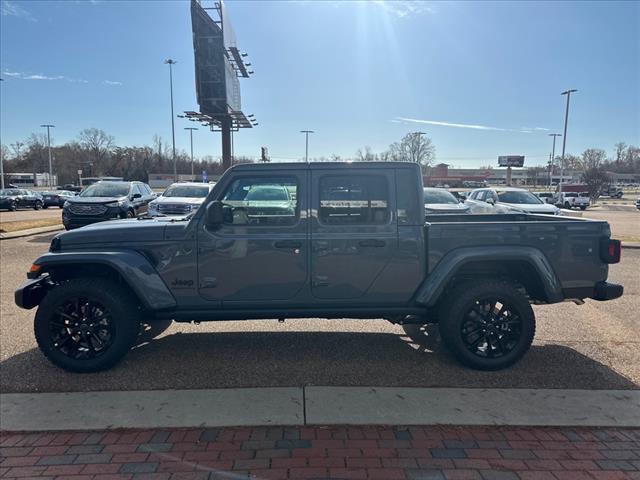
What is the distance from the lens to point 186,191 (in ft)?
47.8

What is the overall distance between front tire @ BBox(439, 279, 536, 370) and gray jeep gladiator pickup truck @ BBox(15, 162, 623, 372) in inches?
0.4

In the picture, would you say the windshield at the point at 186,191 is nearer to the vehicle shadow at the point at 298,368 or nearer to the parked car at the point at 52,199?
the vehicle shadow at the point at 298,368

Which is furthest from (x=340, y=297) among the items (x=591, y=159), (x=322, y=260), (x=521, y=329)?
(x=591, y=159)

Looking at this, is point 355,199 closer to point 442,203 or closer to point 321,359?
point 321,359

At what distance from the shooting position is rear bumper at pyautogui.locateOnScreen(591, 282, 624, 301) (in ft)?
13.6

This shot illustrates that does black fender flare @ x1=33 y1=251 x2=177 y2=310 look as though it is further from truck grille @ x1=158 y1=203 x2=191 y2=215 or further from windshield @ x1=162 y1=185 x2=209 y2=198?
windshield @ x1=162 y1=185 x2=209 y2=198

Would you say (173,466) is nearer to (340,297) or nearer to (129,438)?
(129,438)

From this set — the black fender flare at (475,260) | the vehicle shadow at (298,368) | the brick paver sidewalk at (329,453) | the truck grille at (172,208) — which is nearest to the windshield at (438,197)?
the truck grille at (172,208)

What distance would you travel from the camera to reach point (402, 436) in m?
3.08

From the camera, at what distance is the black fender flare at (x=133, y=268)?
3.88 meters

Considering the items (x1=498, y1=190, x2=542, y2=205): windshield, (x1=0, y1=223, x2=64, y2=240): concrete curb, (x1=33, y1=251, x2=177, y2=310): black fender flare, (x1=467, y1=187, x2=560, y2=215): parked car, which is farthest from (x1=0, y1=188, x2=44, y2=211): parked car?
(x1=33, y1=251, x2=177, y2=310): black fender flare

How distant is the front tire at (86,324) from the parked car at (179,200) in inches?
327

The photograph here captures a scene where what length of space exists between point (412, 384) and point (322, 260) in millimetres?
1357

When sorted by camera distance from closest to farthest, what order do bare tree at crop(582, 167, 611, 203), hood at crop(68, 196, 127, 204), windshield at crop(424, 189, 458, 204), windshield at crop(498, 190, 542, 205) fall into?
hood at crop(68, 196, 127, 204), windshield at crop(424, 189, 458, 204), windshield at crop(498, 190, 542, 205), bare tree at crop(582, 167, 611, 203)
